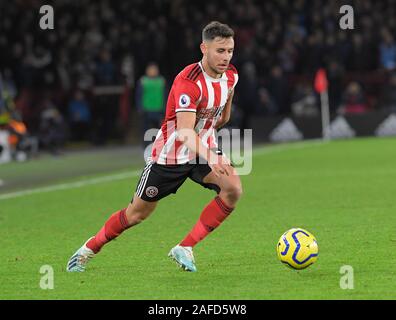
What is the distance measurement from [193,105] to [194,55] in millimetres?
19457

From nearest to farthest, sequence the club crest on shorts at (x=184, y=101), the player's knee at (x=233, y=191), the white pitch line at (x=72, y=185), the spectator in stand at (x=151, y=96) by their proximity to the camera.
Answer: the club crest on shorts at (x=184, y=101), the player's knee at (x=233, y=191), the white pitch line at (x=72, y=185), the spectator in stand at (x=151, y=96)

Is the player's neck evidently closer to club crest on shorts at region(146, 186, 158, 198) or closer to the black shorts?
the black shorts

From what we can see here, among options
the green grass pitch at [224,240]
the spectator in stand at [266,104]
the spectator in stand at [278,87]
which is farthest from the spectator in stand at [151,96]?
the green grass pitch at [224,240]

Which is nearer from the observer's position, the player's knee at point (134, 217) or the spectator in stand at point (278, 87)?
the player's knee at point (134, 217)

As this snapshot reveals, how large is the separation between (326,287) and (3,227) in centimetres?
531

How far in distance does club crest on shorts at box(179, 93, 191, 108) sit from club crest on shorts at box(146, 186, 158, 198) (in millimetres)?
766

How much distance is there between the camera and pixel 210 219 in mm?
8461

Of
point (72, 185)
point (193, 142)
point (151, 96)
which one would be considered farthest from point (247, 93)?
point (193, 142)

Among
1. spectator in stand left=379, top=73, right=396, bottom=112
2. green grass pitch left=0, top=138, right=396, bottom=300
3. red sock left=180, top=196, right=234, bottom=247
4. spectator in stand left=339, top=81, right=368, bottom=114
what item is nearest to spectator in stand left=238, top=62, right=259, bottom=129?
spectator in stand left=339, top=81, right=368, bottom=114

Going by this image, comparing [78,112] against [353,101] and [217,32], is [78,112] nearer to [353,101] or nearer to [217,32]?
[353,101]

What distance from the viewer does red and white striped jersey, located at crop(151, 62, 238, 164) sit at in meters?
8.05

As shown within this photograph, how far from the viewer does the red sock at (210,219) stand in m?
8.45

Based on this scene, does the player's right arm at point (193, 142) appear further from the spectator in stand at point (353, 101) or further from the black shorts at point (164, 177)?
the spectator in stand at point (353, 101)

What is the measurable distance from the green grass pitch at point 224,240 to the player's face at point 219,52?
1.67m
